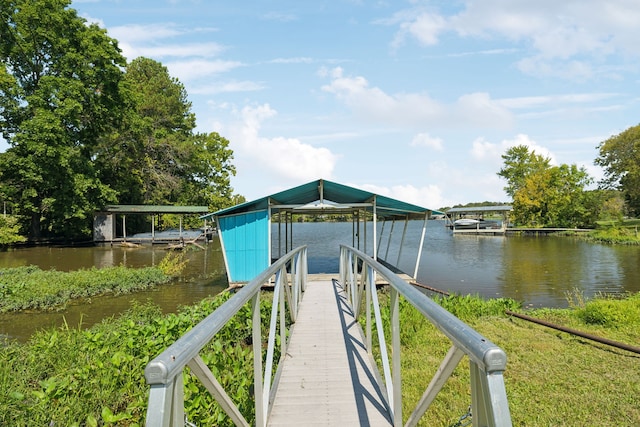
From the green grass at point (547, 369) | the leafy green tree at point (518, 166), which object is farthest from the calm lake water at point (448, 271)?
the leafy green tree at point (518, 166)

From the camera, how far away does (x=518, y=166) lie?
58938 mm

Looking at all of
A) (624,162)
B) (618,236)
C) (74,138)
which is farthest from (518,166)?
(74,138)

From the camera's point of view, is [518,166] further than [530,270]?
Yes

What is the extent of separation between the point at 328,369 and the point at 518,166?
205 ft

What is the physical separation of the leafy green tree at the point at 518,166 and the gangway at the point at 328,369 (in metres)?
57.9

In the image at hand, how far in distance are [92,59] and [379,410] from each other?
31.0 m

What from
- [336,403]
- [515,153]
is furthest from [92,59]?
[515,153]

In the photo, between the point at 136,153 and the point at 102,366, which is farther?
the point at 136,153

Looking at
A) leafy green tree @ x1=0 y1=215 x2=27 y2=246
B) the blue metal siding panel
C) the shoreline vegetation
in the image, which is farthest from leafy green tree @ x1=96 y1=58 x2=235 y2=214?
the shoreline vegetation

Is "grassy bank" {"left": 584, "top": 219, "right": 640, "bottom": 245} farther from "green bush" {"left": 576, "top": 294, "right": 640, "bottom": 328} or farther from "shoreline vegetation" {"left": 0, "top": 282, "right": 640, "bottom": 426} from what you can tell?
"shoreline vegetation" {"left": 0, "top": 282, "right": 640, "bottom": 426}

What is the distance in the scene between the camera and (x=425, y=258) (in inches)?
947

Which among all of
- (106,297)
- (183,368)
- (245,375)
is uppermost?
(183,368)

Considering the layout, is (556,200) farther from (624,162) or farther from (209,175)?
(209,175)

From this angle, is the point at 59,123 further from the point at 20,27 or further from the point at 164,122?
the point at 164,122
